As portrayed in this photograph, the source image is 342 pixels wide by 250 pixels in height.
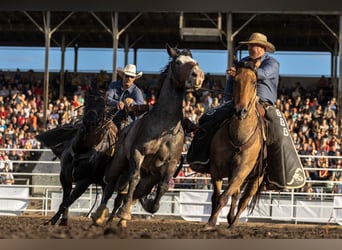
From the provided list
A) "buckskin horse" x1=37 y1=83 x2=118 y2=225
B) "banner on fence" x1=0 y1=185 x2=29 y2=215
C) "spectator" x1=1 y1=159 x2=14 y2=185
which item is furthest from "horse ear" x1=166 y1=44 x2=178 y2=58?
"spectator" x1=1 y1=159 x2=14 y2=185

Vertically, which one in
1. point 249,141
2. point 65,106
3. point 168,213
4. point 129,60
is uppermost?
point 129,60

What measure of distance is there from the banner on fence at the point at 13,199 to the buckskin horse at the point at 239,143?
7.70 meters

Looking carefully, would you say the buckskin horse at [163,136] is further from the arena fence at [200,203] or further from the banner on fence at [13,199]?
the banner on fence at [13,199]

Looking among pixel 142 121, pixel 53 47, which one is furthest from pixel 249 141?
pixel 53 47

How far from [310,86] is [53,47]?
1108 cm

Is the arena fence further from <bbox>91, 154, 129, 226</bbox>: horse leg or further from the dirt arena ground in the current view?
<bbox>91, 154, 129, 226</bbox>: horse leg

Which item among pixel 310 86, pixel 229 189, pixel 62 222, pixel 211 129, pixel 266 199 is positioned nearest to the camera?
pixel 229 189

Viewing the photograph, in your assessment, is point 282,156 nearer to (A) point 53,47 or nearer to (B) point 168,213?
(B) point 168,213

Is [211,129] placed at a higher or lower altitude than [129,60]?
lower

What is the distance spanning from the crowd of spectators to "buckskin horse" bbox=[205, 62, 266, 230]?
278cm

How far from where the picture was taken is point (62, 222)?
8.43 m

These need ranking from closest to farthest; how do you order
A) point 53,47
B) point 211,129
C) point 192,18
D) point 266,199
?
1. point 211,129
2. point 266,199
3. point 192,18
4. point 53,47

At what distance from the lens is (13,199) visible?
1398 cm

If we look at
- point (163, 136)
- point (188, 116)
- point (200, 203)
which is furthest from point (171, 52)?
point (188, 116)
